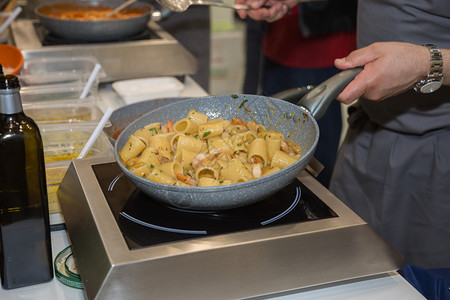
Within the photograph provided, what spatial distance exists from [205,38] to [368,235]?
2.10 m

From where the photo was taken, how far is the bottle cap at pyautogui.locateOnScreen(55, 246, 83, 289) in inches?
35.6

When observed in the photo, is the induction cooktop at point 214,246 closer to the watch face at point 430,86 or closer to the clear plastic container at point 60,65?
the watch face at point 430,86

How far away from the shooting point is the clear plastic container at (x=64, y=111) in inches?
51.1

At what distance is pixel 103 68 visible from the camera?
1.75m

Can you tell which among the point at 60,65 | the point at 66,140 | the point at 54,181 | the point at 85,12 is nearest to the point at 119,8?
the point at 85,12

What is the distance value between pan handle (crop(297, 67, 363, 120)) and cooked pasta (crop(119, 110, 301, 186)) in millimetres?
72

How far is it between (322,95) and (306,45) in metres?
1.63

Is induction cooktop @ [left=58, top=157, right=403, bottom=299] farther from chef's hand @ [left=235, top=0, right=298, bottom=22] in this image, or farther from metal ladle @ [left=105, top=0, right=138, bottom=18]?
metal ladle @ [left=105, top=0, right=138, bottom=18]

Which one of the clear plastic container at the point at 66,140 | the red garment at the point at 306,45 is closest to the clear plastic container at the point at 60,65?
the clear plastic container at the point at 66,140

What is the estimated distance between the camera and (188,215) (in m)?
0.87

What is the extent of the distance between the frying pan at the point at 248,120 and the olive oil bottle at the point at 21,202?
14cm

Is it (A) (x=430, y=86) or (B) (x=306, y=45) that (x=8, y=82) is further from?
(B) (x=306, y=45)

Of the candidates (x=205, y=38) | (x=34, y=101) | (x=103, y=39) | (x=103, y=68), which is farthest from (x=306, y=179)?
(x=205, y=38)

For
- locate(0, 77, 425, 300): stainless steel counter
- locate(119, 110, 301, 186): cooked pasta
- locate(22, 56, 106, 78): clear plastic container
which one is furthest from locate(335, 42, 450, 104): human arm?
locate(22, 56, 106, 78): clear plastic container
